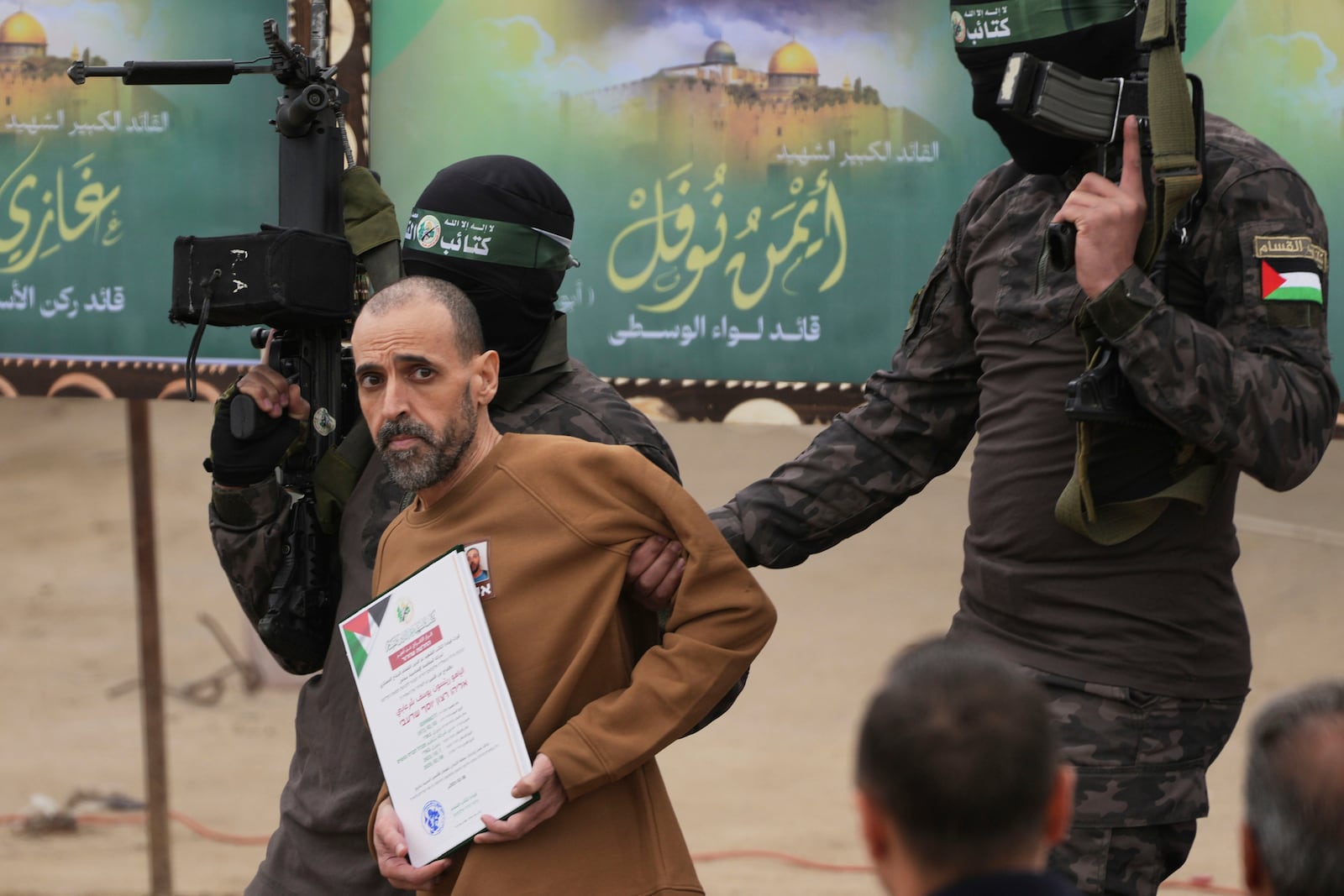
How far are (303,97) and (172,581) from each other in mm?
7446

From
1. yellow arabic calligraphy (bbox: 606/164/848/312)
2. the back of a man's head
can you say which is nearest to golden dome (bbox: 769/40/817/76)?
yellow arabic calligraphy (bbox: 606/164/848/312)

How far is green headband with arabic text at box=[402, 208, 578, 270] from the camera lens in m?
2.63

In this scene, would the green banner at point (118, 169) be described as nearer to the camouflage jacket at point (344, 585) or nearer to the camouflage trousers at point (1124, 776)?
the camouflage jacket at point (344, 585)

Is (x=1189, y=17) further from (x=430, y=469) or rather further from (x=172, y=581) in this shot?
(x=172, y=581)

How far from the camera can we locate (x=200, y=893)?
207 inches

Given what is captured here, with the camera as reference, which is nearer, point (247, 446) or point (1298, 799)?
point (1298, 799)

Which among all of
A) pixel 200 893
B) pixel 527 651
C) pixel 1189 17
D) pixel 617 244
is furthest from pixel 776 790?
pixel 527 651

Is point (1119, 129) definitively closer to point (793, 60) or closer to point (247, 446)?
point (247, 446)

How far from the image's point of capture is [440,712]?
2.16 m

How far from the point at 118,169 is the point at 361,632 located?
2246 millimetres

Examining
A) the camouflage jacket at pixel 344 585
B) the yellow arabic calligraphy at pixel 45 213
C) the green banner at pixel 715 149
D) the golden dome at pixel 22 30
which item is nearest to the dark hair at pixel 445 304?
the camouflage jacket at pixel 344 585

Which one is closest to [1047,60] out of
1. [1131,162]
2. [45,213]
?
[1131,162]

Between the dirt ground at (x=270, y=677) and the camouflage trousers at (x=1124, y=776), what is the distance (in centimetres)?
322

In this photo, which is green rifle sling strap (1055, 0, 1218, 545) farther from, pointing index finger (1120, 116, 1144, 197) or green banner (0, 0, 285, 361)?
green banner (0, 0, 285, 361)
